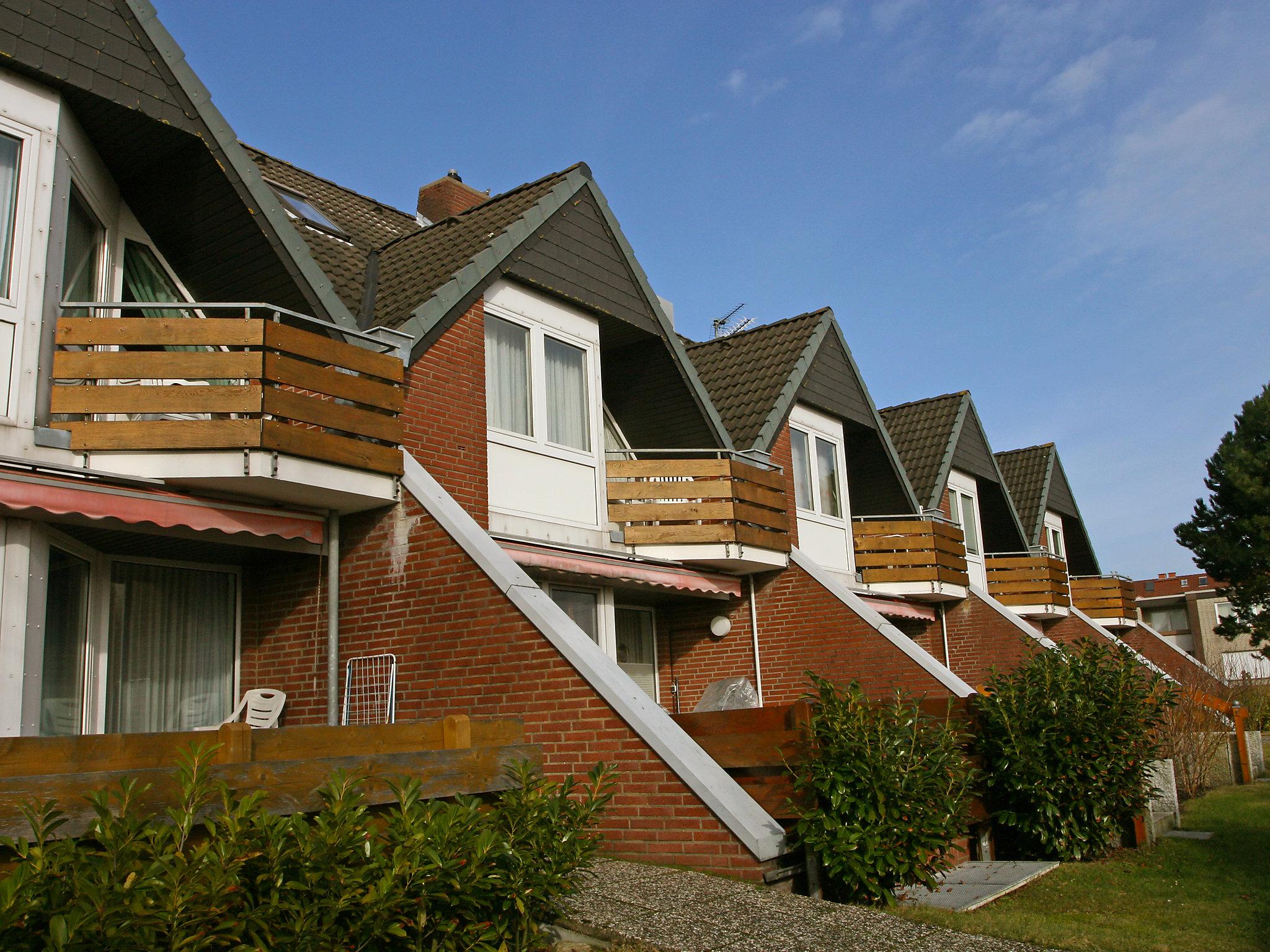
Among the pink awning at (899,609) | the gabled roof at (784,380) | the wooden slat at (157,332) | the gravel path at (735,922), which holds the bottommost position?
the gravel path at (735,922)

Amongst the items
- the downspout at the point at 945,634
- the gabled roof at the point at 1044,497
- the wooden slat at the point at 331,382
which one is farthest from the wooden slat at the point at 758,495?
the gabled roof at the point at 1044,497

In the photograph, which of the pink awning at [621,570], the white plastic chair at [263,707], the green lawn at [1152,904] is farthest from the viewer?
the pink awning at [621,570]

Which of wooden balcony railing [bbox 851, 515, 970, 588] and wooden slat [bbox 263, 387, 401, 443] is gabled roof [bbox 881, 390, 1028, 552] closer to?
wooden balcony railing [bbox 851, 515, 970, 588]

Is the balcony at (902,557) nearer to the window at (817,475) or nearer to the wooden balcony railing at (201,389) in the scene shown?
the window at (817,475)

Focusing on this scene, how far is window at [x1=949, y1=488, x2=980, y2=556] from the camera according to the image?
25.2 metres

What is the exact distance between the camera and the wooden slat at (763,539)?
14719 millimetres

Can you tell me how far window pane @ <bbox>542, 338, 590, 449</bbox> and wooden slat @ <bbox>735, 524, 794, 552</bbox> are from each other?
2490 millimetres

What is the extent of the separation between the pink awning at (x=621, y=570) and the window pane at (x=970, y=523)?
11556 millimetres

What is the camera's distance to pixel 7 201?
338 inches

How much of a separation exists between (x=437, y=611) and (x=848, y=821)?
3.96 m

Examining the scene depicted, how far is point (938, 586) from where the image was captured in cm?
1994

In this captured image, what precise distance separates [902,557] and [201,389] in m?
13.9

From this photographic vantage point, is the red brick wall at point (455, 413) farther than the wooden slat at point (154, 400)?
Yes

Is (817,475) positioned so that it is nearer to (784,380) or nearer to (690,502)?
(784,380)
